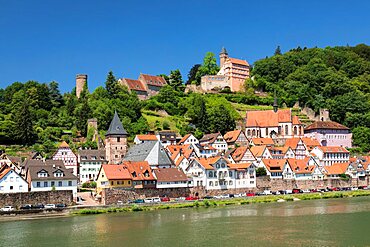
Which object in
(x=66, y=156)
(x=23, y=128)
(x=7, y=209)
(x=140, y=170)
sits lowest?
(x=7, y=209)

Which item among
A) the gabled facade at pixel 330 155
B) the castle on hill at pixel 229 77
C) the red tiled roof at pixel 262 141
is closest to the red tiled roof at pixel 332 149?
the gabled facade at pixel 330 155

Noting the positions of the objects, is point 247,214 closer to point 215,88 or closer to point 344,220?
point 344,220

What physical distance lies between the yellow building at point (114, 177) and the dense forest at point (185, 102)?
66.6ft

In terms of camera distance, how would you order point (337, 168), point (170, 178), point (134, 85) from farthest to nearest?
point (134, 85), point (337, 168), point (170, 178)

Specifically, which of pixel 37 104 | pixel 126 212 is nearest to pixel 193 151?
pixel 126 212

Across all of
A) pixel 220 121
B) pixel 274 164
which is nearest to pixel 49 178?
pixel 274 164

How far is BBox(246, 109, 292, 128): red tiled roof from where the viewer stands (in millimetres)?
91125

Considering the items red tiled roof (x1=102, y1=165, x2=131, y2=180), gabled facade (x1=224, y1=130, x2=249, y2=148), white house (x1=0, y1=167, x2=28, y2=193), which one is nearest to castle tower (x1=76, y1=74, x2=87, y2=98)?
gabled facade (x1=224, y1=130, x2=249, y2=148)

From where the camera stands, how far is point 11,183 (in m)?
53.4

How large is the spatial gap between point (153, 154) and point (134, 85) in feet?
135

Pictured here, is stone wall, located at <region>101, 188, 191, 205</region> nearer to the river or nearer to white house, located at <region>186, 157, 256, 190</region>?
white house, located at <region>186, 157, 256, 190</region>

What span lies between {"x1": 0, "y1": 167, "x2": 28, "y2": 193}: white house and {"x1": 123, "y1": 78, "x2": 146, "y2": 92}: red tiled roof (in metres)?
50.4

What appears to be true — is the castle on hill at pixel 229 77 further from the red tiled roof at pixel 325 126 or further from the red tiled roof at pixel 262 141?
the red tiled roof at pixel 262 141

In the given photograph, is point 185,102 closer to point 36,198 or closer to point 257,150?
point 257,150
